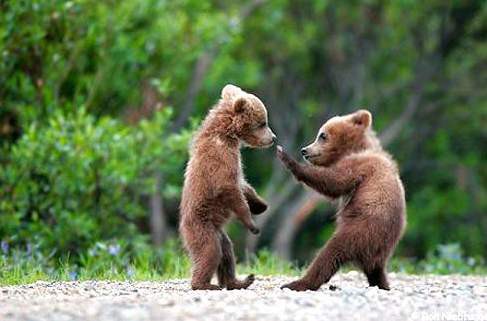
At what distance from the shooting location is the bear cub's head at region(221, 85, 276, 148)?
29.9ft

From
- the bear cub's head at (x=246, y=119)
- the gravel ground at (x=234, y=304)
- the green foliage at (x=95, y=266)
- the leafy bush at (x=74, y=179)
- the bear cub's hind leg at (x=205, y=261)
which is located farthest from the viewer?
the leafy bush at (x=74, y=179)

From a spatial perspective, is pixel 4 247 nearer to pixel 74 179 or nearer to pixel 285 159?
pixel 74 179

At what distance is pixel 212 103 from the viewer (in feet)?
87.5

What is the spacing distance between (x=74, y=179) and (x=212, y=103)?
13910mm

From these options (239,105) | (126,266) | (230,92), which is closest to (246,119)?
(239,105)

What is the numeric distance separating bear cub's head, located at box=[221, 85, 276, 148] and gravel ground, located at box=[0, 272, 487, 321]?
4.59ft

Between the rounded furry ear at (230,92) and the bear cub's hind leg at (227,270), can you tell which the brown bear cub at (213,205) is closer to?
the bear cub's hind leg at (227,270)

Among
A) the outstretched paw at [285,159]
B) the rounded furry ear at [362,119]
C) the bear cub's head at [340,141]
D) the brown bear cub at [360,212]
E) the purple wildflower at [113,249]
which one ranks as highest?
the rounded furry ear at [362,119]

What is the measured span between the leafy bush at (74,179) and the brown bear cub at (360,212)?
4.34m

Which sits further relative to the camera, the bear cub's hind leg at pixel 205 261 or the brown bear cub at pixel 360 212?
the bear cub's hind leg at pixel 205 261

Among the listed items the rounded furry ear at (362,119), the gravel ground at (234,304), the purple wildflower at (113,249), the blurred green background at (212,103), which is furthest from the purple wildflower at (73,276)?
the rounded furry ear at (362,119)

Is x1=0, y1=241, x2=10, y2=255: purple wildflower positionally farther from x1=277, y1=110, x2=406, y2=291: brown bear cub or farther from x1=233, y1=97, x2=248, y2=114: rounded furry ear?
x1=277, y1=110, x2=406, y2=291: brown bear cub

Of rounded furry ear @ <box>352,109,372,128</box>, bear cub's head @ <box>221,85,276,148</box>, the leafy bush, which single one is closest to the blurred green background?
the leafy bush

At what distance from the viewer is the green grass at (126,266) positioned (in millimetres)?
9562
